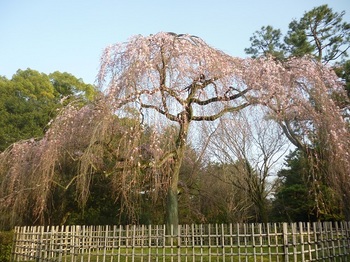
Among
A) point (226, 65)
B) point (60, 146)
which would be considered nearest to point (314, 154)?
point (226, 65)

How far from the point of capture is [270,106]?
769 centimetres

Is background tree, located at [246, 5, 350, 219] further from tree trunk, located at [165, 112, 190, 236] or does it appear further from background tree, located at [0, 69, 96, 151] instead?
background tree, located at [0, 69, 96, 151]

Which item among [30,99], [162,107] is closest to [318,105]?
[162,107]

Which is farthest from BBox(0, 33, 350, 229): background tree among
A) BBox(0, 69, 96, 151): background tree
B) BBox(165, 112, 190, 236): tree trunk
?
BBox(0, 69, 96, 151): background tree

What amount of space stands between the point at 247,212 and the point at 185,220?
518cm

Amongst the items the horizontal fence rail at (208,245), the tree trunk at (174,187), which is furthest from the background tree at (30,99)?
the tree trunk at (174,187)

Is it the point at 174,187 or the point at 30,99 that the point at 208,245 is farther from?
the point at 30,99

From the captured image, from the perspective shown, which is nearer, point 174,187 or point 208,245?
point 208,245

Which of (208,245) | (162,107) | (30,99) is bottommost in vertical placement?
(208,245)

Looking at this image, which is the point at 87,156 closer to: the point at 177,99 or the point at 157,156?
the point at 157,156

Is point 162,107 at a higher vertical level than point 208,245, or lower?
higher

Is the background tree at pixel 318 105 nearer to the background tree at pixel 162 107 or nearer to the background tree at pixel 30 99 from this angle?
the background tree at pixel 162 107

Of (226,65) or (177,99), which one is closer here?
(177,99)

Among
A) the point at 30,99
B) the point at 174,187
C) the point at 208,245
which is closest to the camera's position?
the point at 208,245
